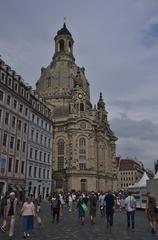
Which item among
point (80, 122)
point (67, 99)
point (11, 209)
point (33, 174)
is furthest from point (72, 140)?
point (11, 209)

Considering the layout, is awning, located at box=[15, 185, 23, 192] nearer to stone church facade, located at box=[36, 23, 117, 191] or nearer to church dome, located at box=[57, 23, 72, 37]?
stone church facade, located at box=[36, 23, 117, 191]

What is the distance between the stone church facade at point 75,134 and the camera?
86.6 m

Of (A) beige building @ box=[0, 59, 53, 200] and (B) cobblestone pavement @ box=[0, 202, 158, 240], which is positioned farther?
(A) beige building @ box=[0, 59, 53, 200]

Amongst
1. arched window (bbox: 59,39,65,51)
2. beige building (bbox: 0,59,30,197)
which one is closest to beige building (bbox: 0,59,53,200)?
beige building (bbox: 0,59,30,197)

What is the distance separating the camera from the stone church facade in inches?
3410

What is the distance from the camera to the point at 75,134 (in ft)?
292

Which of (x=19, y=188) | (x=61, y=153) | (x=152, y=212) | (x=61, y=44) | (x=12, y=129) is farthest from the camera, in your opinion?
(x=61, y=44)

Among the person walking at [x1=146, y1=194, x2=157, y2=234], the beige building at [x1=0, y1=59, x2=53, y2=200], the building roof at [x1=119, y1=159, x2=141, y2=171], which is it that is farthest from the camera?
the building roof at [x1=119, y1=159, x2=141, y2=171]

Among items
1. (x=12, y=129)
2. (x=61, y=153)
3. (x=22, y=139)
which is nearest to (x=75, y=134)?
(x=61, y=153)

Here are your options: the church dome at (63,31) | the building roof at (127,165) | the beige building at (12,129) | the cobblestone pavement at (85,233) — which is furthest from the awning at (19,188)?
the building roof at (127,165)

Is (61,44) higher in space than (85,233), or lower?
higher

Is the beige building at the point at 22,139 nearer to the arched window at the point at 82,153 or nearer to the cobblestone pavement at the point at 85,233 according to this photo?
the arched window at the point at 82,153

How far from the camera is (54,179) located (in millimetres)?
87562

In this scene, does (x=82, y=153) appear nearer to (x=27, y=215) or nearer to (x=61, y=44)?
(x=61, y=44)
